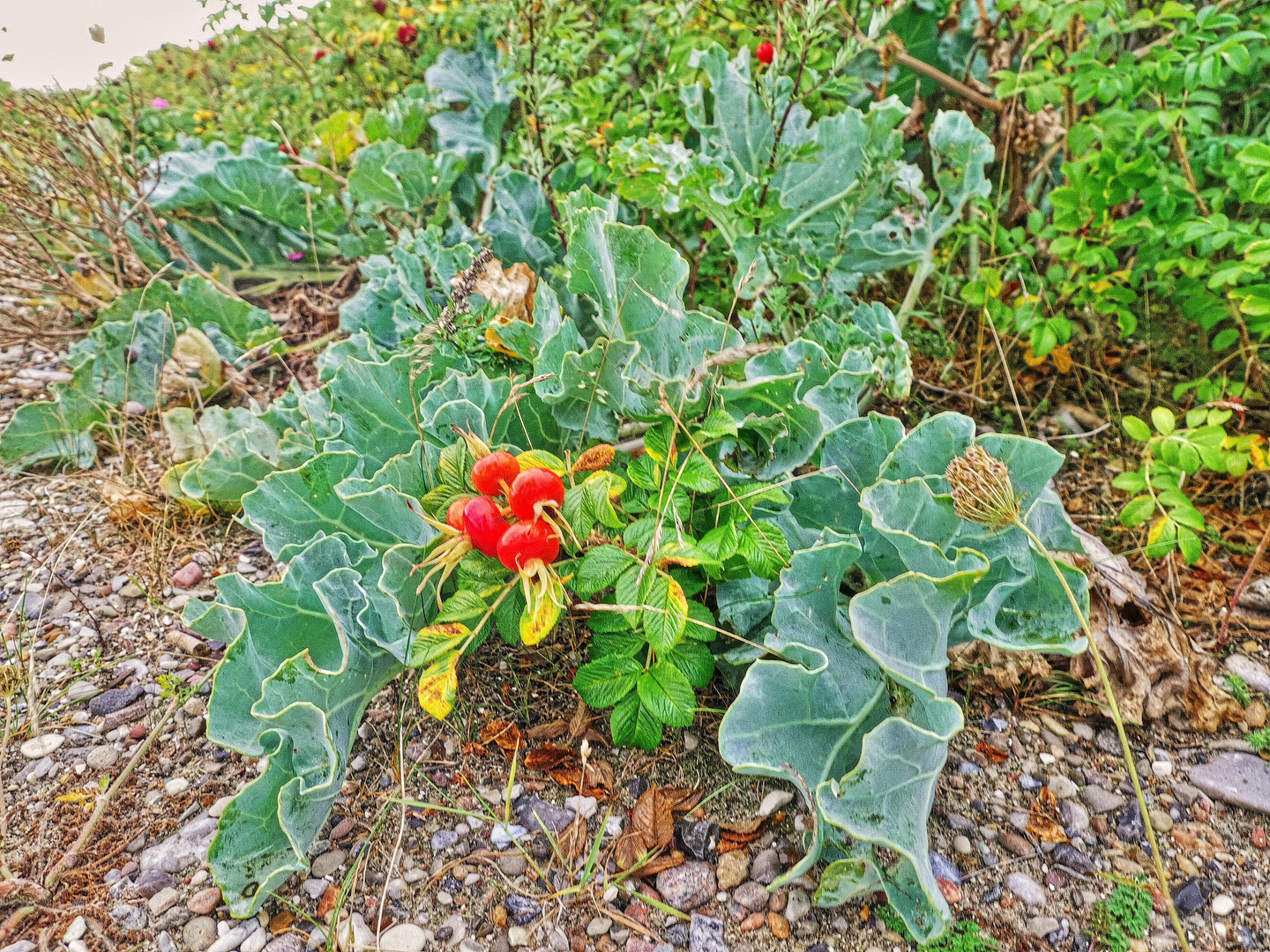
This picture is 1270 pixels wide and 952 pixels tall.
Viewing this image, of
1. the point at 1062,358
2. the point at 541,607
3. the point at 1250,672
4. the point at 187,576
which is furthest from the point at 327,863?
the point at 1062,358

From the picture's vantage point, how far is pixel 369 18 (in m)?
4.32

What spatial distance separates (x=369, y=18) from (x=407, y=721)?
4.15m

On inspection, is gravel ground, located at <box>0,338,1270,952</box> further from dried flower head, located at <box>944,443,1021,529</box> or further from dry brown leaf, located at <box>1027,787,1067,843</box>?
dried flower head, located at <box>944,443,1021,529</box>

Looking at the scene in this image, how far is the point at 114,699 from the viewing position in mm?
1673

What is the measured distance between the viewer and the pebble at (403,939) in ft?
4.02

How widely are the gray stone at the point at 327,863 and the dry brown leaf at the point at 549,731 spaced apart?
1.26 feet

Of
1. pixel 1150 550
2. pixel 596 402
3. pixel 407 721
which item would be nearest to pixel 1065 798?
pixel 1150 550

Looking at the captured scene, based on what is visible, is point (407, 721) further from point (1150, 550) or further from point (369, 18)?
point (369, 18)

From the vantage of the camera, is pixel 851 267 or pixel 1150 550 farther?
pixel 851 267

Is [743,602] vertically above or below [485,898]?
above

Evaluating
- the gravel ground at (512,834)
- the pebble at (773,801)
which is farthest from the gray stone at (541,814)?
the pebble at (773,801)

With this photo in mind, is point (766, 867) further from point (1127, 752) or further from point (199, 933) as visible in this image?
point (199, 933)

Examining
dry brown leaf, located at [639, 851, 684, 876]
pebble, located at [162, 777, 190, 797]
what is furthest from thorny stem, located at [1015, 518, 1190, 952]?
pebble, located at [162, 777, 190, 797]

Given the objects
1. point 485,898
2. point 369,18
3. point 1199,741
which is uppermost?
point 369,18
